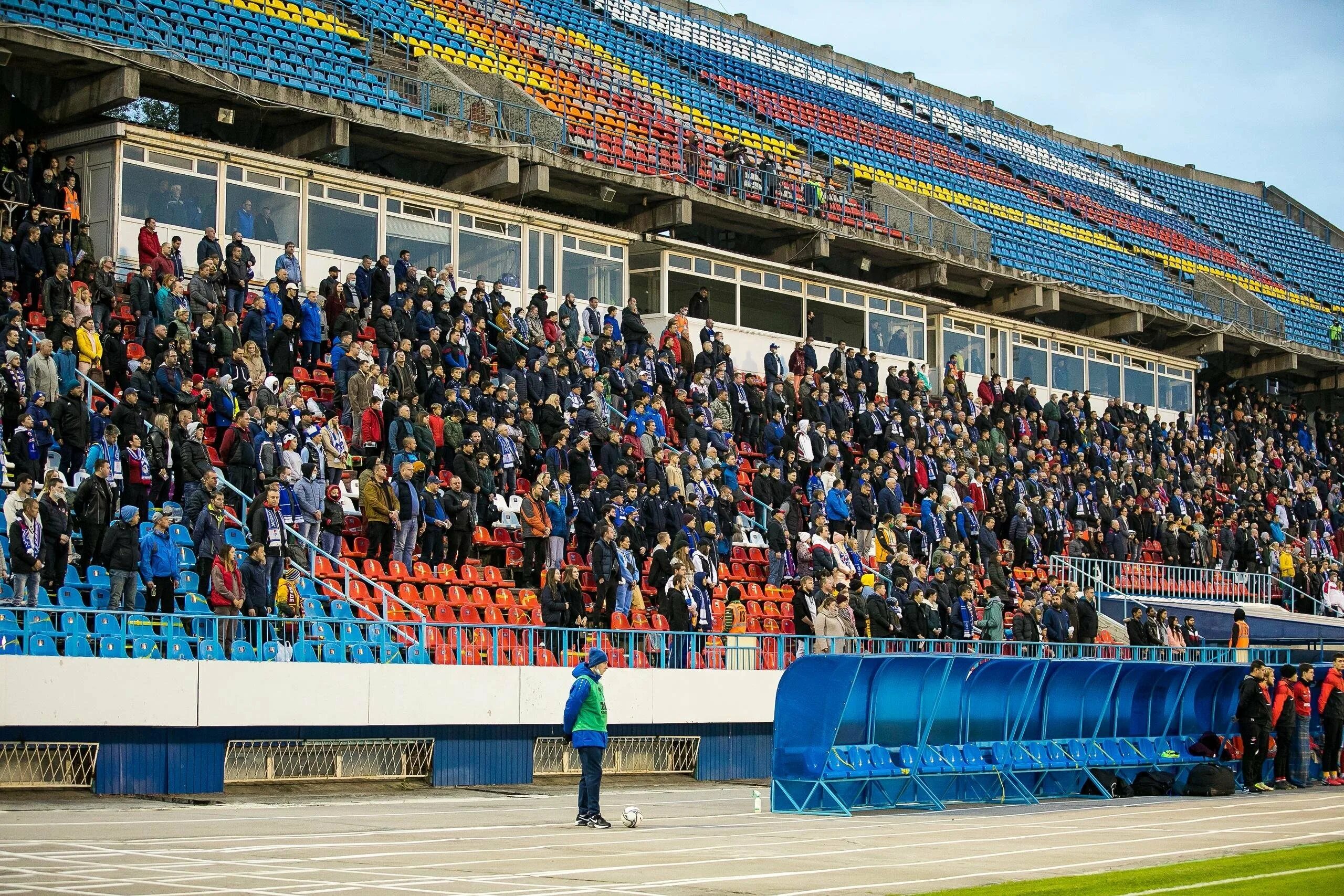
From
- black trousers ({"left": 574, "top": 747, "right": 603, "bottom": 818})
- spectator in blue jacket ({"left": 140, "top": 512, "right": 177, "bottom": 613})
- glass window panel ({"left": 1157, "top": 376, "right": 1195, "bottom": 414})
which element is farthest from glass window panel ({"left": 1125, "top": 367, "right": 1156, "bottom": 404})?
black trousers ({"left": 574, "top": 747, "right": 603, "bottom": 818})

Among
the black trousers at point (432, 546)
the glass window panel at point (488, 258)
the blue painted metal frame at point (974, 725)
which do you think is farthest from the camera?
the glass window panel at point (488, 258)

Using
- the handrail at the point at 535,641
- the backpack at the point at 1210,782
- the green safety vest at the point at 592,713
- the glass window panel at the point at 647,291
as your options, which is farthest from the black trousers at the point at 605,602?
the glass window panel at the point at 647,291

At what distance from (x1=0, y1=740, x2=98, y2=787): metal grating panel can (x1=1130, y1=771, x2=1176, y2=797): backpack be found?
11.7 metres

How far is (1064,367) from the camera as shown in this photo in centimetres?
4588

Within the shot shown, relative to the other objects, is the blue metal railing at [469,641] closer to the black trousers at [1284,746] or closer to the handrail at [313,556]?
the handrail at [313,556]

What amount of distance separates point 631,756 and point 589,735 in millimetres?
7024

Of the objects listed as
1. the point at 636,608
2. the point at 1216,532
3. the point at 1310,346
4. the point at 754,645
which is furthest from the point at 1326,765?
the point at 1310,346

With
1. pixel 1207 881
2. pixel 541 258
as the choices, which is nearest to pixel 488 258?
pixel 541 258

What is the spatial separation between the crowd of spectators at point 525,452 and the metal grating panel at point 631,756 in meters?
1.48

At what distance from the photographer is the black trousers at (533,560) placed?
70.9ft

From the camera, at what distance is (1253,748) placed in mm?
20703

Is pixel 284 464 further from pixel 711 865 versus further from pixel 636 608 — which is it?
pixel 711 865

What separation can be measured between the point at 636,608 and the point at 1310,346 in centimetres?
3893

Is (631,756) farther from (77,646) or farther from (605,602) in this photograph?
(77,646)
